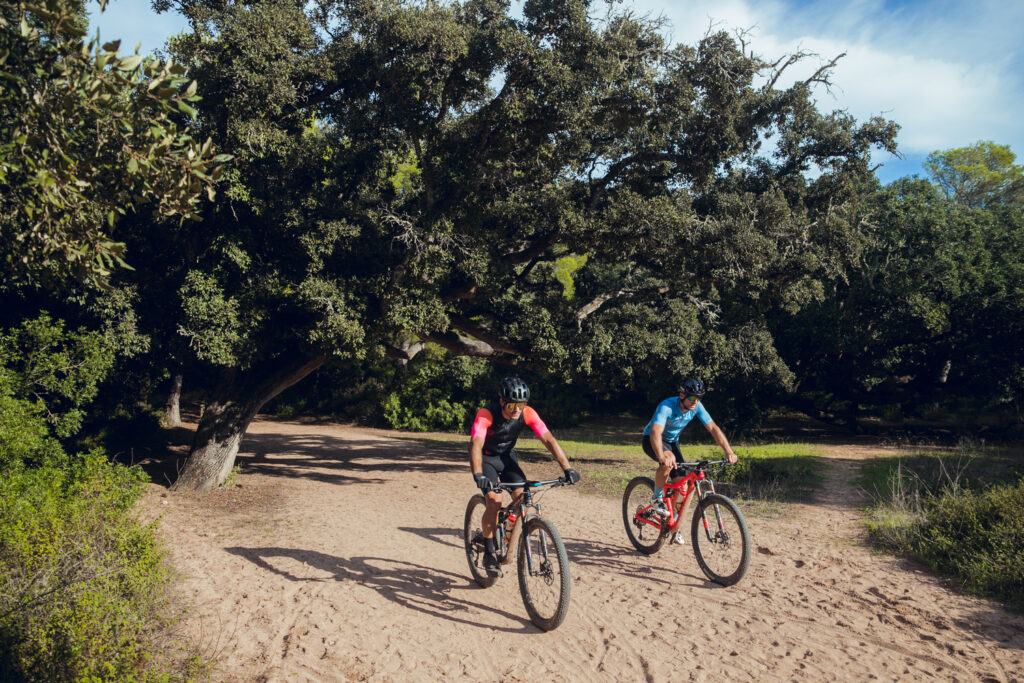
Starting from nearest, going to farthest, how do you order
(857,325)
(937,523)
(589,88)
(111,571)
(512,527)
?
(111,571) < (512,527) < (937,523) < (589,88) < (857,325)

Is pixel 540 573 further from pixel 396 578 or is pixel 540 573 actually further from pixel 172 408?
pixel 172 408

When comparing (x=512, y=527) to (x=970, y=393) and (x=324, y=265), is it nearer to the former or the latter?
(x=324, y=265)

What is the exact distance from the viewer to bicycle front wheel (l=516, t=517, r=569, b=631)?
526cm

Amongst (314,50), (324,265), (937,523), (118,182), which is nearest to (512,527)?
(118,182)

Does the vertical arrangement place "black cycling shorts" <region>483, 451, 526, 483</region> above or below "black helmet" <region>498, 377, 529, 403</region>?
below

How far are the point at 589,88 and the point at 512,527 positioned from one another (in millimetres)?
7152

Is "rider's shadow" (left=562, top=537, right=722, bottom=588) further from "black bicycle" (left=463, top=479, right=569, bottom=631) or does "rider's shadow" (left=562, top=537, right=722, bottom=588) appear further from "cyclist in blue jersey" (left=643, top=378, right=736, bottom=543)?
"black bicycle" (left=463, top=479, right=569, bottom=631)

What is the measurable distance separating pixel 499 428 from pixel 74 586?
11.1 ft

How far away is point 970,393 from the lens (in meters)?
23.0

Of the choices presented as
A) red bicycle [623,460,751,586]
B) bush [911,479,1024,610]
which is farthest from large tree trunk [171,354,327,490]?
bush [911,479,1024,610]

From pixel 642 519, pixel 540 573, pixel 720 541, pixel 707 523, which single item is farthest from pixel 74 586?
pixel 720 541

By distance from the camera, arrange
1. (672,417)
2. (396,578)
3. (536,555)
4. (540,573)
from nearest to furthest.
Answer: (540,573) < (536,555) < (396,578) < (672,417)

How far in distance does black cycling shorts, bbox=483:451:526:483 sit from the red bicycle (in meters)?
1.65

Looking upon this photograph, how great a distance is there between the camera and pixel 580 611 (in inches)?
225
